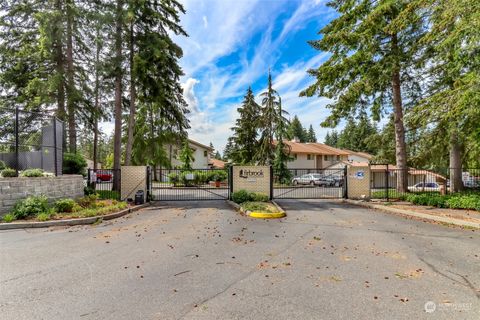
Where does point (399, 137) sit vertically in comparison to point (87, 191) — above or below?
above

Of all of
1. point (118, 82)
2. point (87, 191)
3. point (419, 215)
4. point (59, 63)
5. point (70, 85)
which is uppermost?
point (59, 63)

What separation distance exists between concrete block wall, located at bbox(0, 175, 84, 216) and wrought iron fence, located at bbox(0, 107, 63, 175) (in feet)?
2.13

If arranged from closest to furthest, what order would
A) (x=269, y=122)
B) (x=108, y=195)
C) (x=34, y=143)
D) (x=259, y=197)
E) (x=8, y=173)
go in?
(x=8, y=173), (x=34, y=143), (x=259, y=197), (x=108, y=195), (x=269, y=122)

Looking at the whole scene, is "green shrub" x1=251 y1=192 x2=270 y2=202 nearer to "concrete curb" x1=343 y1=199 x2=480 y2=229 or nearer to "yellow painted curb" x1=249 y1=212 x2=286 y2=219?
"yellow painted curb" x1=249 y1=212 x2=286 y2=219

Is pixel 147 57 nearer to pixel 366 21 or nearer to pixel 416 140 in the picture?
pixel 366 21

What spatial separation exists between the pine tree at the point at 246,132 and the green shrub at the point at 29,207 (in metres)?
22.6

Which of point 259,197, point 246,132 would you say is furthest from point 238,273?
point 246,132

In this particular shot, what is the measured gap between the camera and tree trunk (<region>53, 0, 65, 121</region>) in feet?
50.4

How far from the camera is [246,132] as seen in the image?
106ft

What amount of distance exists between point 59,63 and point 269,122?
16.6m

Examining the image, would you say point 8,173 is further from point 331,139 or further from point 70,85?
point 331,139

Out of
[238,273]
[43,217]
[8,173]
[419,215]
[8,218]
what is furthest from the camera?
[419,215]

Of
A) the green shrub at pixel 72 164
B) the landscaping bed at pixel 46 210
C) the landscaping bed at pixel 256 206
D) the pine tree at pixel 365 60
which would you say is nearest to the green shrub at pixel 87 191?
the green shrub at pixel 72 164

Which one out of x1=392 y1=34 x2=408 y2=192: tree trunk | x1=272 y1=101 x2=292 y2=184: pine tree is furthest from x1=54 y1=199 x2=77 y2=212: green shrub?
x1=272 y1=101 x2=292 y2=184: pine tree
